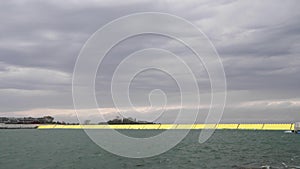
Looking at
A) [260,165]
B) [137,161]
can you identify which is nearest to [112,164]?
[137,161]

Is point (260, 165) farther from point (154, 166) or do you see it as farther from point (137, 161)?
point (137, 161)

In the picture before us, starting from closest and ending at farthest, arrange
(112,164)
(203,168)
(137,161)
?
1. (203,168)
2. (112,164)
3. (137,161)

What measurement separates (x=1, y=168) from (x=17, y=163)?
519 centimetres

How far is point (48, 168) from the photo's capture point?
4959 centimetres

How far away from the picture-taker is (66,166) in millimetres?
50875

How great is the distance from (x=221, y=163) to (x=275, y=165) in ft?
24.0

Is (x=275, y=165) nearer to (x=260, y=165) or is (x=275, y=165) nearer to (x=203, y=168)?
(x=260, y=165)

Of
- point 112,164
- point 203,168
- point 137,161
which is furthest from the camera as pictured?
point 137,161

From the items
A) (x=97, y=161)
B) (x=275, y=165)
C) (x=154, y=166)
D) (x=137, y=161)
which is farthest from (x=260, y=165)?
(x=97, y=161)

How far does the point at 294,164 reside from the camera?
1934 inches

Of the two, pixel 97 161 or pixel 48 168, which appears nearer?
pixel 48 168

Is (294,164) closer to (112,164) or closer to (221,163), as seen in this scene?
(221,163)

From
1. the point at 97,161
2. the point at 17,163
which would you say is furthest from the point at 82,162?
the point at 17,163

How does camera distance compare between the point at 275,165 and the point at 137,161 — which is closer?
the point at 275,165
